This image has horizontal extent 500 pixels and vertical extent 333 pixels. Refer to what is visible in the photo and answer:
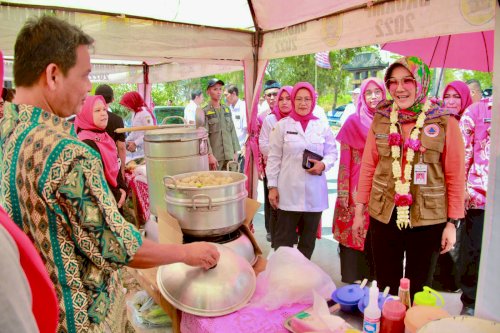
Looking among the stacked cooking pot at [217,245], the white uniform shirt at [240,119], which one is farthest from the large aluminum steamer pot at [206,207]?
the white uniform shirt at [240,119]

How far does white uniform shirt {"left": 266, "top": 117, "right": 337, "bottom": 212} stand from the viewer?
3.21m

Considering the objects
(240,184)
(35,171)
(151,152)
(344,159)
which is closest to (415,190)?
(240,184)

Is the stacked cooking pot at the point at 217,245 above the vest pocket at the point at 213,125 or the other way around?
the other way around

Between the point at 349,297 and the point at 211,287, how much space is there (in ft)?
1.87

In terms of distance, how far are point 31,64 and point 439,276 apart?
339 centimetres

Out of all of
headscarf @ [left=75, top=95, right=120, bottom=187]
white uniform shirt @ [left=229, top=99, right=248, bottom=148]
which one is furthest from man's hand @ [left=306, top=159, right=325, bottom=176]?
white uniform shirt @ [left=229, top=99, right=248, bottom=148]

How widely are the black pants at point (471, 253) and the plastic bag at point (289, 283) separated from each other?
6.04 feet

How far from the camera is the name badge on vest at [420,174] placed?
194cm

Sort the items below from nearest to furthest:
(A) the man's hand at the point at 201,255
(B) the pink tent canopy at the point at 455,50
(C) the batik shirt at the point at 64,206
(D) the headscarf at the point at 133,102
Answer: (C) the batik shirt at the point at 64,206 < (A) the man's hand at the point at 201,255 < (B) the pink tent canopy at the point at 455,50 < (D) the headscarf at the point at 133,102

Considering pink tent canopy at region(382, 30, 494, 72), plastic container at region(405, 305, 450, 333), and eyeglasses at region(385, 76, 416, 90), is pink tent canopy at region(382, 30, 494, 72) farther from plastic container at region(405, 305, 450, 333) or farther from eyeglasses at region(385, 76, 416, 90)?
plastic container at region(405, 305, 450, 333)

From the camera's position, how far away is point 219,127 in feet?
16.8

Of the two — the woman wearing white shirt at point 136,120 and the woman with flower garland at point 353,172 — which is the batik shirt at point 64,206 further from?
the woman wearing white shirt at point 136,120

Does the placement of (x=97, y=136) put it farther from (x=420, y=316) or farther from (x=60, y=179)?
(x=420, y=316)

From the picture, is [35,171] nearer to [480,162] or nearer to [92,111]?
[92,111]
